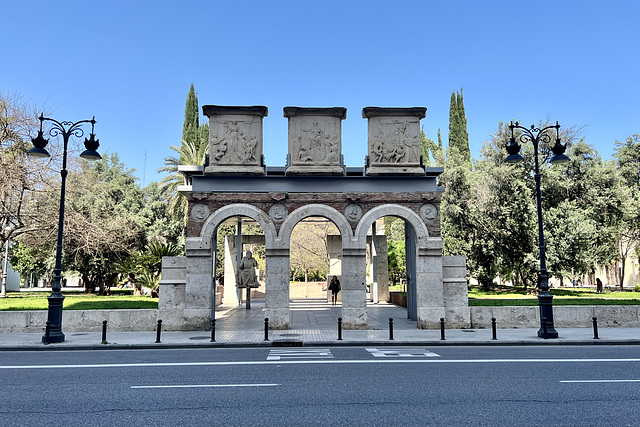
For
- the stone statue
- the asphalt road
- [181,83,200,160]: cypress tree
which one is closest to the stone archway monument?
the asphalt road

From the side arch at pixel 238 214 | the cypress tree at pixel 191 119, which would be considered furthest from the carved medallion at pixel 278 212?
the cypress tree at pixel 191 119

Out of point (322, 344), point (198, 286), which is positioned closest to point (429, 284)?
point (322, 344)

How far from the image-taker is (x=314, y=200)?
1825 centimetres

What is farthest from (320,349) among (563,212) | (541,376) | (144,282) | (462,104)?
(462,104)

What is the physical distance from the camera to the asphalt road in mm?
6391

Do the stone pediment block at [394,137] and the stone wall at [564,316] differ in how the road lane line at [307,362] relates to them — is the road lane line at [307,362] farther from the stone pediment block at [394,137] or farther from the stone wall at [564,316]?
the stone pediment block at [394,137]

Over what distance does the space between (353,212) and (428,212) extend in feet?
9.96

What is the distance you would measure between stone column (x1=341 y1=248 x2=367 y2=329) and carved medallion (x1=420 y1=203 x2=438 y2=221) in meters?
2.82

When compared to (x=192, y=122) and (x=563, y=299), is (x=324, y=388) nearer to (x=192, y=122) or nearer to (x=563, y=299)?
(x=563, y=299)

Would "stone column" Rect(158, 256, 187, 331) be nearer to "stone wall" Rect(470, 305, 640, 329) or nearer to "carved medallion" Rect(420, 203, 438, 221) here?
"carved medallion" Rect(420, 203, 438, 221)

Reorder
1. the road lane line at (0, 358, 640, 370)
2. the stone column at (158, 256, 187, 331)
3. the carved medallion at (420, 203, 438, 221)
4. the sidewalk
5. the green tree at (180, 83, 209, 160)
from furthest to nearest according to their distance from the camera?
the green tree at (180, 83, 209, 160)
the carved medallion at (420, 203, 438, 221)
the stone column at (158, 256, 187, 331)
the sidewalk
the road lane line at (0, 358, 640, 370)

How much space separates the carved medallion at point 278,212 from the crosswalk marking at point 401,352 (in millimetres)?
6710

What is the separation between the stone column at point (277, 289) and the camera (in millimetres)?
17609

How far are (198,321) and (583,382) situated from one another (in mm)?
13084
